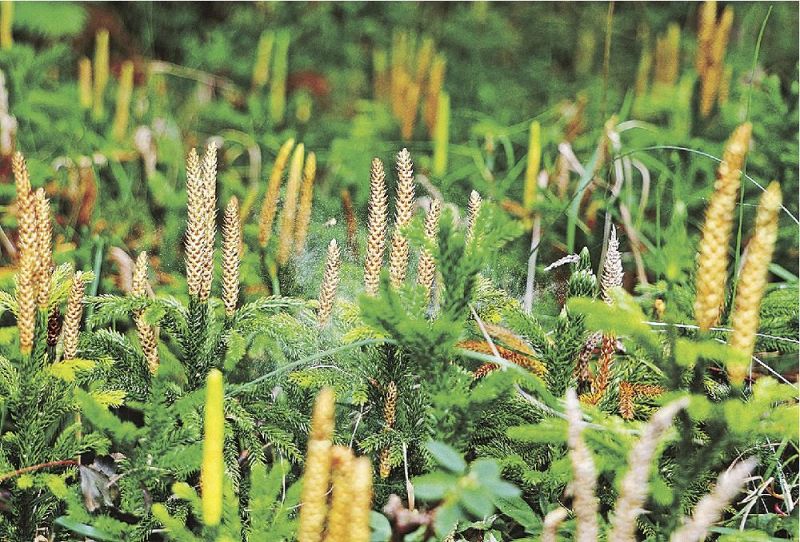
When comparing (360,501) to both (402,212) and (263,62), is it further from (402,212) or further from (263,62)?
(263,62)

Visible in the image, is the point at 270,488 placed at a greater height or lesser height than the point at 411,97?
lesser

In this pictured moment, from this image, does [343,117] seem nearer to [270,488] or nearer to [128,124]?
[128,124]

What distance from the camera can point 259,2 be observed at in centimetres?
429

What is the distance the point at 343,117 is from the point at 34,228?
2.91 meters

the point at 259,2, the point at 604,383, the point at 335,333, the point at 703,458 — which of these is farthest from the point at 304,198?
the point at 259,2

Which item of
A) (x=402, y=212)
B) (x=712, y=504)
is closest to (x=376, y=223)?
(x=402, y=212)

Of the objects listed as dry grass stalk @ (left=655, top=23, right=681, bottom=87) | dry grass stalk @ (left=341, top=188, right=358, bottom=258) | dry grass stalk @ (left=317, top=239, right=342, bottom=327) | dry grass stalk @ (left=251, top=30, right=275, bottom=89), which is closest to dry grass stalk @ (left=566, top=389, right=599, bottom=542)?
dry grass stalk @ (left=317, top=239, right=342, bottom=327)

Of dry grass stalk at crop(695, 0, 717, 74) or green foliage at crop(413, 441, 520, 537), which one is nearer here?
green foliage at crop(413, 441, 520, 537)

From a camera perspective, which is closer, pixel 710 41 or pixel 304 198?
pixel 304 198

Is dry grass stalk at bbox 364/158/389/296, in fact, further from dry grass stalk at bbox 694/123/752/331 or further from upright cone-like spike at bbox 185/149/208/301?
dry grass stalk at bbox 694/123/752/331

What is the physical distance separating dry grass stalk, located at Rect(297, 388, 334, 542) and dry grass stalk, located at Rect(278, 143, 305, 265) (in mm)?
745

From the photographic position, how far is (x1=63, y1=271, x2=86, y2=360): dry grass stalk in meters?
1.23

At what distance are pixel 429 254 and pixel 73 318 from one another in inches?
22.0

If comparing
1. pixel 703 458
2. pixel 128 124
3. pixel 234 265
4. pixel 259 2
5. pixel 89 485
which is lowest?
pixel 89 485
